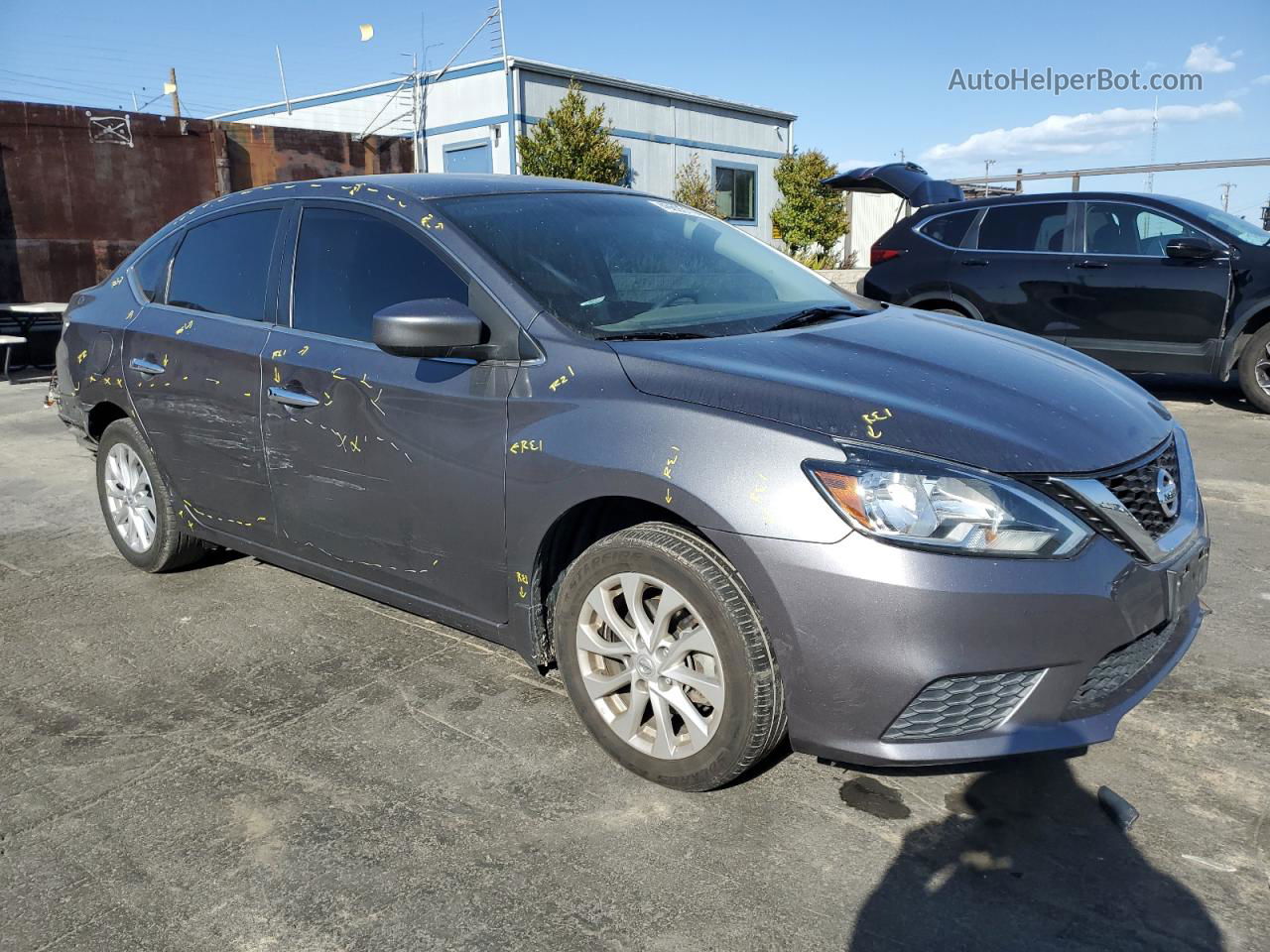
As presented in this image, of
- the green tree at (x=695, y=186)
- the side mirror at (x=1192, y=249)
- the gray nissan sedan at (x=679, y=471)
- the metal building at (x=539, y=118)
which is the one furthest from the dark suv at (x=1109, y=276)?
the green tree at (x=695, y=186)

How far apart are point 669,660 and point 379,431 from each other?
1.26 meters

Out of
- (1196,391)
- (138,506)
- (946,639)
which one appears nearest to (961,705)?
(946,639)

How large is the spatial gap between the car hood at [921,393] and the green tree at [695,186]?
2089 cm

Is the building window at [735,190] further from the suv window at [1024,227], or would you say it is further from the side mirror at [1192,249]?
the side mirror at [1192,249]

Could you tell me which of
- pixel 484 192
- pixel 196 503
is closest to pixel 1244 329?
pixel 484 192

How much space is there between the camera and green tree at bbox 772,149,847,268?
26.1 m

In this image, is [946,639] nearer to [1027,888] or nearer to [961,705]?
[961,705]

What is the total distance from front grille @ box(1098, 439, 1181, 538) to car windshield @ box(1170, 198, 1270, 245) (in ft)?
21.1

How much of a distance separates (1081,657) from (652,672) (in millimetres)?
1061

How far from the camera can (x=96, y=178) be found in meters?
17.0

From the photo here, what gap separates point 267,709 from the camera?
10.9 feet

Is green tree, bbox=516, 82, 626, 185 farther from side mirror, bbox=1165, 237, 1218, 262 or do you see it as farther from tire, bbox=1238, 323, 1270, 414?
tire, bbox=1238, 323, 1270, 414

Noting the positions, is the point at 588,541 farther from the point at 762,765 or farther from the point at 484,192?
the point at 484,192

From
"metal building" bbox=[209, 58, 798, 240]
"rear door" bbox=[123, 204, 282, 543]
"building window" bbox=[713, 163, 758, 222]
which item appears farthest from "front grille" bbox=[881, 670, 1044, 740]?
"building window" bbox=[713, 163, 758, 222]
